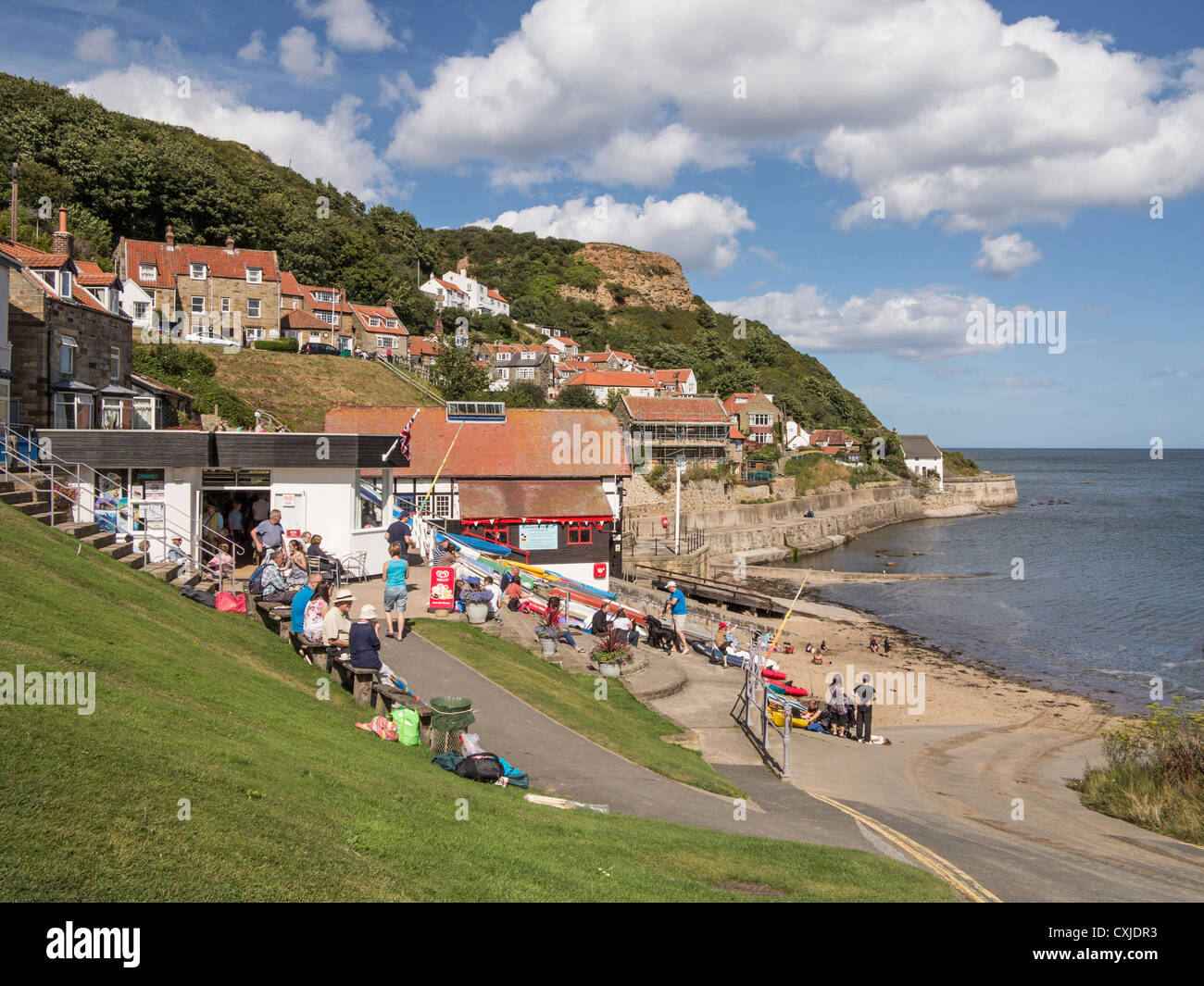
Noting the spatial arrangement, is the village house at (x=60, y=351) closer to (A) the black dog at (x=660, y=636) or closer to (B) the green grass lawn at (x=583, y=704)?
(B) the green grass lawn at (x=583, y=704)

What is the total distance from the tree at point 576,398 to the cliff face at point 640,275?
274 ft

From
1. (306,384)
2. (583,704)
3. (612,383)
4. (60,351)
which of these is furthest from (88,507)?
(612,383)

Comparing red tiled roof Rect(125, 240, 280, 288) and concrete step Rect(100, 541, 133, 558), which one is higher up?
red tiled roof Rect(125, 240, 280, 288)

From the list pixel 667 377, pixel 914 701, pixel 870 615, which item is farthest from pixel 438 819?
pixel 667 377

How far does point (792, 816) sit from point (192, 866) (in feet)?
31.1

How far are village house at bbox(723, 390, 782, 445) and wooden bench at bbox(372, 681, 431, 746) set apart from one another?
3170 inches

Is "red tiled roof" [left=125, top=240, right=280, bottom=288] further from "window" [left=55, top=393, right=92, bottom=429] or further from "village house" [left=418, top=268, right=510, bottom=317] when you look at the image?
"village house" [left=418, top=268, right=510, bottom=317]

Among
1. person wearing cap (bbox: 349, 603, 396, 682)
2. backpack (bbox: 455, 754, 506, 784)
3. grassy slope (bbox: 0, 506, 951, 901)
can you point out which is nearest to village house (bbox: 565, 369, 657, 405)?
person wearing cap (bbox: 349, 603, 396, 682)

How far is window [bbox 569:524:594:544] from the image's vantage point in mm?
36375

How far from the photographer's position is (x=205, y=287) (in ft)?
182

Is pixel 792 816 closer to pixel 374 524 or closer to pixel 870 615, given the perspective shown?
pixel 374 524

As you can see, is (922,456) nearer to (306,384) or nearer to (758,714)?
(306,384)

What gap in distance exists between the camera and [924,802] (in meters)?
15.8

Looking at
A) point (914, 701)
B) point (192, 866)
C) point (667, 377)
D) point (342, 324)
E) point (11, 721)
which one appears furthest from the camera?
point (667, 377)
